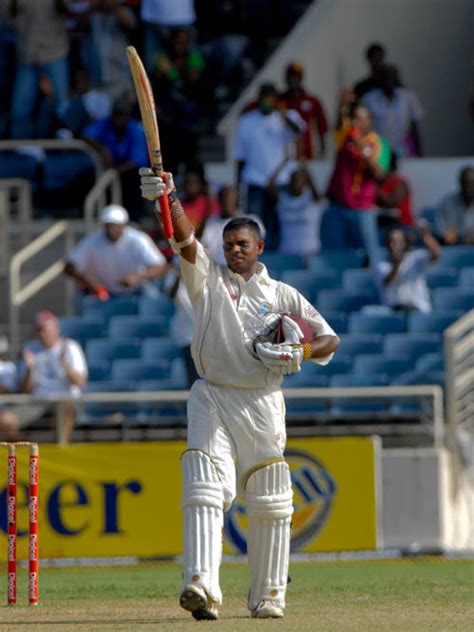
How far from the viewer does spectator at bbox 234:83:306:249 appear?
61.7ft

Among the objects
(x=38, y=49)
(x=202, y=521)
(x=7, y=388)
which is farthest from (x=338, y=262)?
(x=202, y=521)

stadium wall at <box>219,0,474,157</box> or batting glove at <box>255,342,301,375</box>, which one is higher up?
stadium wall at <box>219,0,474,157</box>

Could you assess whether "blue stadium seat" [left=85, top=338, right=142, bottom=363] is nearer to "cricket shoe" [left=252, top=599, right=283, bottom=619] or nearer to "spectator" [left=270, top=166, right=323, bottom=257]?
"spectator" [left=270, top=166, right=323, bottom=257]

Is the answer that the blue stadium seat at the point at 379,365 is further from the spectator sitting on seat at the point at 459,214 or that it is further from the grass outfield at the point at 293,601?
the grass outfield at the point at 293,601

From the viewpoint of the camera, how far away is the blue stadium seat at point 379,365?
16.8m

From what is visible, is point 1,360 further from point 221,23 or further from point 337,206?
point 221,23

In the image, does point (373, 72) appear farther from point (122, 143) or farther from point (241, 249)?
point (241, 249)

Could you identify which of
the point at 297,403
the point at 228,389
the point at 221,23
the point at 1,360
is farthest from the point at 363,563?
the point at 221,23

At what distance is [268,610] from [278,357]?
1249 mm

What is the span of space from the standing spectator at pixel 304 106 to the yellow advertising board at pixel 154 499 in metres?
5.07

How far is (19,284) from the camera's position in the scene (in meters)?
19.9

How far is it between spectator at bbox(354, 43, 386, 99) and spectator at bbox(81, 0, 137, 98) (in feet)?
8.88

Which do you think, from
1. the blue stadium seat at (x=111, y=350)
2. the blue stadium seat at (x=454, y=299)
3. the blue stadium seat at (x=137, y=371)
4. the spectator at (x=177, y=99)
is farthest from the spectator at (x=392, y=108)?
the blue stadium seat at (x=137, y=371)

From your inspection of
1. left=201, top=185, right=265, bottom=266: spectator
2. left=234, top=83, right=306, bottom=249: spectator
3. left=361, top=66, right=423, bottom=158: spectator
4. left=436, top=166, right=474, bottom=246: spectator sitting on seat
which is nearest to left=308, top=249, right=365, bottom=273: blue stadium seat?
left=234, top=83, right=306, bottom=249: spectator
